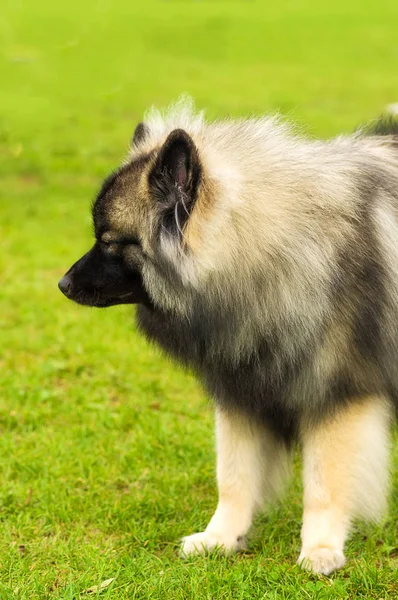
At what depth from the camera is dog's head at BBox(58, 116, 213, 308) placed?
9.48 feet

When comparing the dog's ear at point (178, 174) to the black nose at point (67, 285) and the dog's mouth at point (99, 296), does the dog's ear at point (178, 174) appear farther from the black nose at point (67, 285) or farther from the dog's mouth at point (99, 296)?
the black nose at point (67, 285)

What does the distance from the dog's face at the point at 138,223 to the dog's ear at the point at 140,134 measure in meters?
0.01

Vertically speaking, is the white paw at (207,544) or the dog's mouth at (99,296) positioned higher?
the dog's mouth at (99,296)

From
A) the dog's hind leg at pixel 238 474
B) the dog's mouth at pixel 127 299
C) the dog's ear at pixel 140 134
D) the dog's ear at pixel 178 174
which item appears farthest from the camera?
the dog's hind leg at pixel 238 474

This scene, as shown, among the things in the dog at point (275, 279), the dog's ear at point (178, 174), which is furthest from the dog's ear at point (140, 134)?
the dog's ear at point (178, 174)

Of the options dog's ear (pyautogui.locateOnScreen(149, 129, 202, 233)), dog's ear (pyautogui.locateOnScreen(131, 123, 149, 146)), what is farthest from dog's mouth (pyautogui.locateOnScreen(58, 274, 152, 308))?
dog's ear (pyautogui.locateOnScreen(131, 123, 149, 146))

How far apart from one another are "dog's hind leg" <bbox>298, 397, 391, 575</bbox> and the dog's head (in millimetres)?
846

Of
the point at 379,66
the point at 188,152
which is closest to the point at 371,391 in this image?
the point at 188,152

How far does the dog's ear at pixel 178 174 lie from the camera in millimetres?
2857

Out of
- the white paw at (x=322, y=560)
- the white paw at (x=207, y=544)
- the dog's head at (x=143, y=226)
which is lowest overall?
the white paw at (x=207, y=544)

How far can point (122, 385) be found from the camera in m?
5.15

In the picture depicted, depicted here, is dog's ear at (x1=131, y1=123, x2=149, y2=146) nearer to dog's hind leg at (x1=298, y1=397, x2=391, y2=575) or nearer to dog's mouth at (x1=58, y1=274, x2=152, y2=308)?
dog's mouth at (x1=58, y1=274, x2=152, y2=308)

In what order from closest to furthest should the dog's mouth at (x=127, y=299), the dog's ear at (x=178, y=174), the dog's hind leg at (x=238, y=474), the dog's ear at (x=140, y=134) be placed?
the dog's ear at (x=178, y=174) → the dog's mouth at (x=127, y=299) → the dog's ear at (x=140, y=134) → the dog's hind leg at (x=238, y=474)

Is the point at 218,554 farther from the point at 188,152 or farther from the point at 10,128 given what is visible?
the point at 10,128
